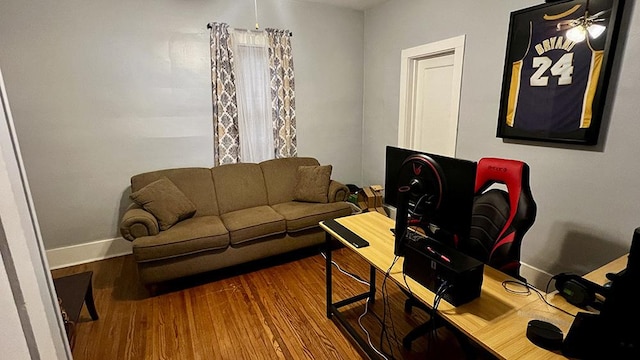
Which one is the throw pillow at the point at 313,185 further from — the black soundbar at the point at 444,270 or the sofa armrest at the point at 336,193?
the black soundbar at the point at 444,270

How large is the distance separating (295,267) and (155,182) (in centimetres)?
157

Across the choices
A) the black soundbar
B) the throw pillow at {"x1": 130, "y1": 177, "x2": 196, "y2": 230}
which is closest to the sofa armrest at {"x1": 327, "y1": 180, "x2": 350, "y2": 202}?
the throw pillow at {"x1": 130, "y1": 177, "x2": 196, "y2": 230}

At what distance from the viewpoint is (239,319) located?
224cm

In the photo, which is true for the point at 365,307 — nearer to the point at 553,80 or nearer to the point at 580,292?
the point at 580,292

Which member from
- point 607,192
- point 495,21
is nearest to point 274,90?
point 495,21

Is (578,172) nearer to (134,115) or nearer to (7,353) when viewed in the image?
(7,353)

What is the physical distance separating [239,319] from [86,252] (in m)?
2.04

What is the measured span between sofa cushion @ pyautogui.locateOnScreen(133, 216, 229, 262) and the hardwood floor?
385mm

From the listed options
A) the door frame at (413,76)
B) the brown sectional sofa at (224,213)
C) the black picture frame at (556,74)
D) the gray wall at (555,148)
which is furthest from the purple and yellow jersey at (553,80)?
the brown sectional sofa at (224,213)

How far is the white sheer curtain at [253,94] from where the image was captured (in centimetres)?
342

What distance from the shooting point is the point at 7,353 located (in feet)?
1.28

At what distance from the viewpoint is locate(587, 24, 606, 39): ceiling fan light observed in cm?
196

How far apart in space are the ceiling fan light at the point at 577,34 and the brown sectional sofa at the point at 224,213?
2.25 m

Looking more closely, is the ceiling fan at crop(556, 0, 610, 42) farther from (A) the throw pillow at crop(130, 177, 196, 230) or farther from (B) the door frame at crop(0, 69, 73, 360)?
(A) the throw pillow at crop(130, 177, 196, 230)
